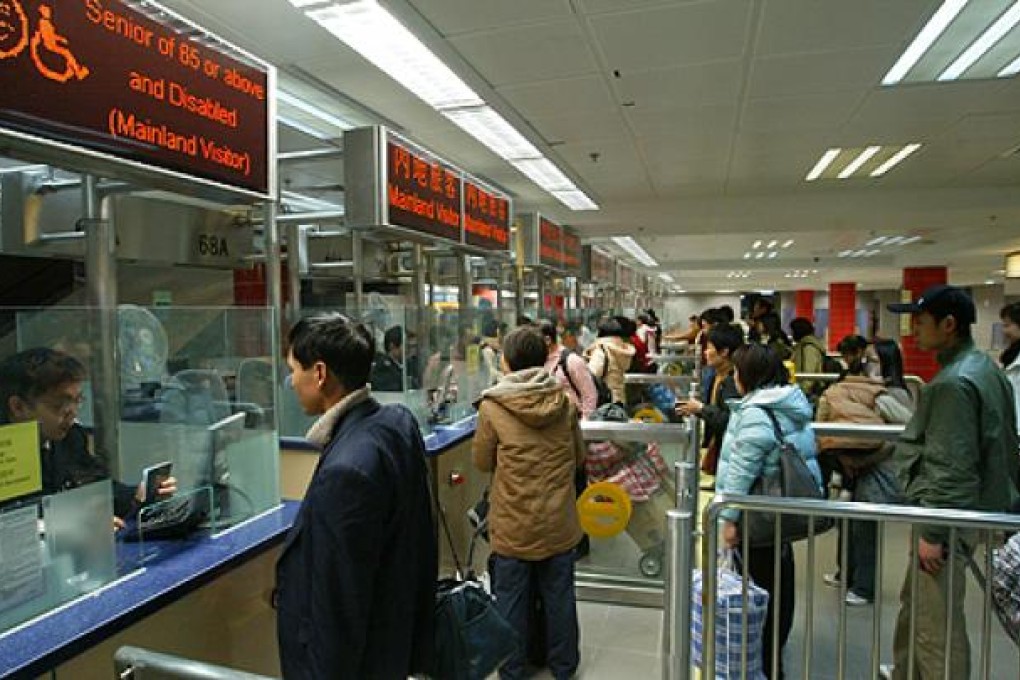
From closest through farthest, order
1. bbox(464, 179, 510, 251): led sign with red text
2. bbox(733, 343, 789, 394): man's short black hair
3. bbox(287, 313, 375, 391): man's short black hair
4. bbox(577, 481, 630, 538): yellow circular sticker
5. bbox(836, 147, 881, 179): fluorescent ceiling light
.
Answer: bbox(287, 313, 375, 391): man's short black hair < bbox(733, 343, 789, 394): man's short black hair < bbox(577, 481, 630, 538): yellow circular sticker < bbox(464, 179, 510, 251): led sign with red text < bbox(836, 147, 881, 179): fluorescent ceiling light

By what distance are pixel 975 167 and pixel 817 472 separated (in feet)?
18.1

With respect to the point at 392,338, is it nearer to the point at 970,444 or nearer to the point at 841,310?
the point at 970,444

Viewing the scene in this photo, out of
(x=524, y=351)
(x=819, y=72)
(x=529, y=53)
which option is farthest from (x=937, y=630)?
(x=529, y=53)

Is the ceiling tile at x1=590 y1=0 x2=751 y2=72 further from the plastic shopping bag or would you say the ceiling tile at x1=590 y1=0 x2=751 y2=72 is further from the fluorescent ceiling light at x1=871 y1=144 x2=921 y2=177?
the fluorescent ceiling light at x1=871 y1=144 x2=921 y2=177

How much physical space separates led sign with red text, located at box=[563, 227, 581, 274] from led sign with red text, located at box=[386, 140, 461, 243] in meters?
3.19

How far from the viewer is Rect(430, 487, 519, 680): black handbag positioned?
1686 mm

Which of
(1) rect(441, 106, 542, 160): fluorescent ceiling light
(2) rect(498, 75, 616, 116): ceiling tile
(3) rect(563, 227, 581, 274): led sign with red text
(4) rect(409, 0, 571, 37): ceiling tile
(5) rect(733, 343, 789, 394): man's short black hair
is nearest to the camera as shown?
(5) rect(733, 343, 789, 394): man's short black hair

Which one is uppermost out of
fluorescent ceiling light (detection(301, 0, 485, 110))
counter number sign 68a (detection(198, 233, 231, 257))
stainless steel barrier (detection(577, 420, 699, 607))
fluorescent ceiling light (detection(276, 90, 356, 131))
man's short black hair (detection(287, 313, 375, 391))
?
fluorescent ceiling light (detection(276, 90, 356, 131))

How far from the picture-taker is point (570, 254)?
7113 millimetres

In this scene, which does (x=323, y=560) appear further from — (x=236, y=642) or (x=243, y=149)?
(x=243, y=149)

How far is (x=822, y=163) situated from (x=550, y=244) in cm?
275

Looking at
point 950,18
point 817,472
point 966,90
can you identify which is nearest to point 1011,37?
point 950,18

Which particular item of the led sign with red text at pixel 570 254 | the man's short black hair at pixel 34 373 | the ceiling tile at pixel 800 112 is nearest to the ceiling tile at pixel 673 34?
the ceiling tile at pixel 800 112

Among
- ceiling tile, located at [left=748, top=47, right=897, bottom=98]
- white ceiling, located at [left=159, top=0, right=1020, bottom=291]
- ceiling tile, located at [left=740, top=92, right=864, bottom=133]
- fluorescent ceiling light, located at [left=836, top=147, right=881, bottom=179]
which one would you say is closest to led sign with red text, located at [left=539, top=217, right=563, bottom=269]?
white ceiling, located at [left=159, top=0, right=1020, bottom=291]
